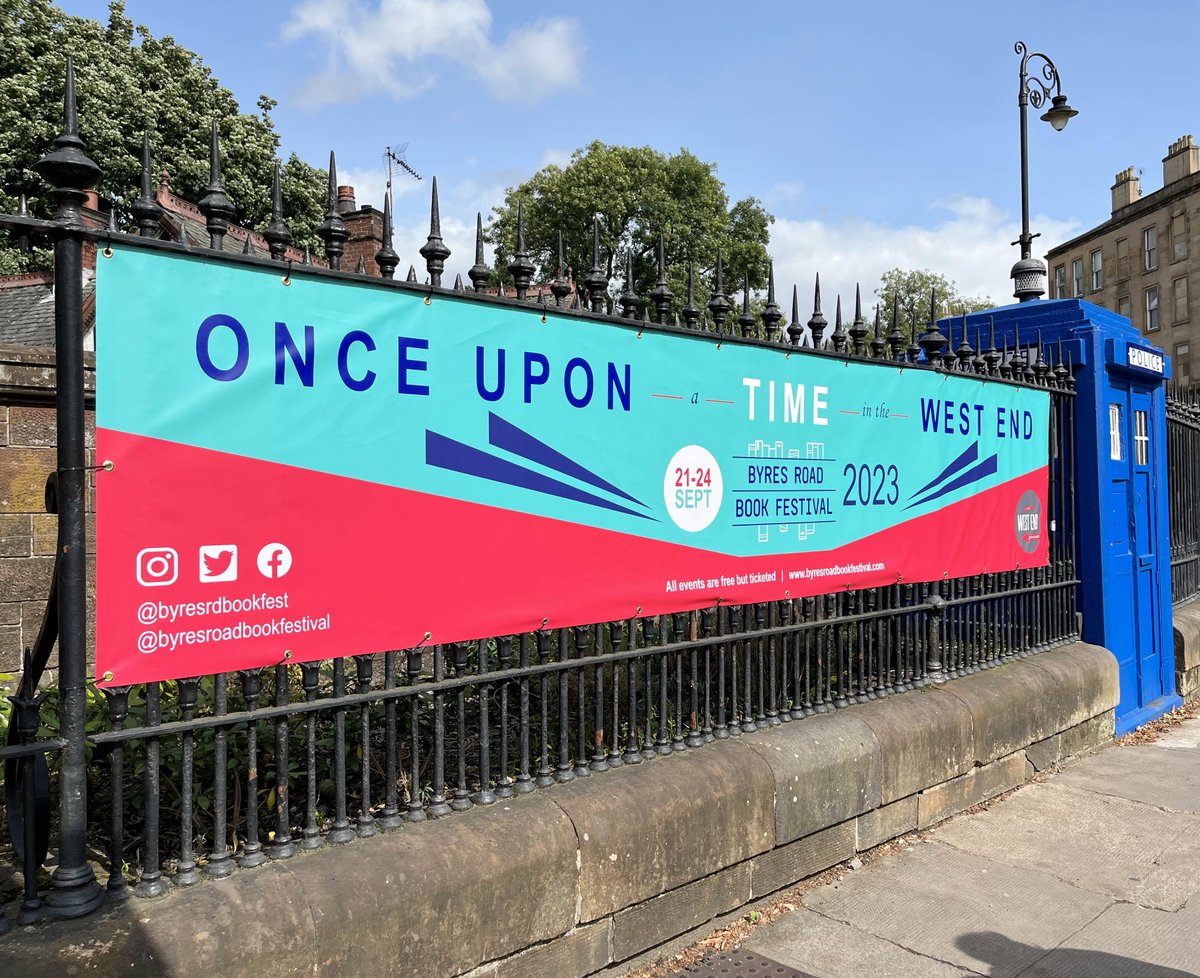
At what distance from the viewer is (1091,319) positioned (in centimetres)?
659

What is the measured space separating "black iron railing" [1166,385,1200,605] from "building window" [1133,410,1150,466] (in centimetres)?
150

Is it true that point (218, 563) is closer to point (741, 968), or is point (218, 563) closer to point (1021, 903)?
point (741, 968)

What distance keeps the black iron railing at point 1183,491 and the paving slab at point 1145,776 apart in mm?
2939

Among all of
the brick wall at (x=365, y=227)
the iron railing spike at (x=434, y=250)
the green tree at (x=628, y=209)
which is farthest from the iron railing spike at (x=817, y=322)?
the green tree at (x=628, y=209)

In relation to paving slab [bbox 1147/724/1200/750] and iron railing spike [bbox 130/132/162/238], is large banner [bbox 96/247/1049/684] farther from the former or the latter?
paving slab [bbox 1147/724/1200/750]

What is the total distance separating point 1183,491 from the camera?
9.10 m

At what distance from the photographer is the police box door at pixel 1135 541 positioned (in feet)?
22.1

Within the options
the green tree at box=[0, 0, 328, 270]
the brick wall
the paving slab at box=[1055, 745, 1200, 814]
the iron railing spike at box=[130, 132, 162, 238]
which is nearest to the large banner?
the iron railing spike at box=[130, 132, 162, 238]

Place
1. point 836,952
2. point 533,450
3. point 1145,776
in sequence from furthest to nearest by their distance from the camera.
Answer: point 1145,776, point 836,952, point 533,450

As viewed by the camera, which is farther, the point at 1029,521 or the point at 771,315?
the point at 1029,521

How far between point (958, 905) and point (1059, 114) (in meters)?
9.08

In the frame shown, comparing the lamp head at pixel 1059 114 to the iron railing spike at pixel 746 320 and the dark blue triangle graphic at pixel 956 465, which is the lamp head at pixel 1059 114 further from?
the iron railing spike at pixel 746 320

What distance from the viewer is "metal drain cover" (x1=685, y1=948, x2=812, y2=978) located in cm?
333

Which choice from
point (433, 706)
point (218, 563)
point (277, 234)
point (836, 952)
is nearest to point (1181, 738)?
point (836, 952)
